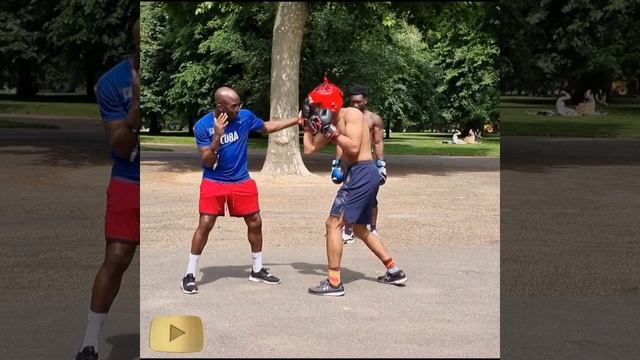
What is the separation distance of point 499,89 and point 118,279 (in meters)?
1.66

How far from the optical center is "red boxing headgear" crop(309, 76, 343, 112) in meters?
1.92

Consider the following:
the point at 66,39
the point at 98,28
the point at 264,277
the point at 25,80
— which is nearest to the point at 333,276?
the point at 264,277

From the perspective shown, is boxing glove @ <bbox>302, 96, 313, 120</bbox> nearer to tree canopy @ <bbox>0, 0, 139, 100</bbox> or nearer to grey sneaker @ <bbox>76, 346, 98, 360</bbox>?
tree canopy @ <bbox>0, 0, 139, 100</bbox>

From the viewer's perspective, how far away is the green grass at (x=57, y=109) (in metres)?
4.22

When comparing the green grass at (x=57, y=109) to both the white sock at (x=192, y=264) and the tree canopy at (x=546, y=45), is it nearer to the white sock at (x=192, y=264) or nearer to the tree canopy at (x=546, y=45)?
the white sock at (x=192, y=264)

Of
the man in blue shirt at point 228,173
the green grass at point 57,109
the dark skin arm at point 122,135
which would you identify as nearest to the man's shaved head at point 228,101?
the man in blue shirt at point 228,173

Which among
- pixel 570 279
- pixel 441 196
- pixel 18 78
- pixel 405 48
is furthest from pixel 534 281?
pixel 18 78

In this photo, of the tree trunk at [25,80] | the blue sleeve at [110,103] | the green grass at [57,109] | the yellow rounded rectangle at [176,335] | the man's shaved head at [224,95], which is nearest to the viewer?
the yellow rounded rectangle at [176,335]

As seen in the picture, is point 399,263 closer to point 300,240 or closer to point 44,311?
point 300,240

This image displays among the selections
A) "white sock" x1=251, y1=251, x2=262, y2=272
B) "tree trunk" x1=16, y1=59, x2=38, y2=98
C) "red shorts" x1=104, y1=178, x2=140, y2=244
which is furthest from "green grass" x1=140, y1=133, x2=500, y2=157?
"tree trunk" x1=16, y1=59, x2=38, y2=98

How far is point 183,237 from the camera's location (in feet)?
7.10

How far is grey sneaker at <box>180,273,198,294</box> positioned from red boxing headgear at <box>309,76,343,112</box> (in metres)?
0.54

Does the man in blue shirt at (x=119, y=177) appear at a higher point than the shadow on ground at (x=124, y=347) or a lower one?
higher

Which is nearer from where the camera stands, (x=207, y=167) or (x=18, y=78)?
(x=207, y=167)
